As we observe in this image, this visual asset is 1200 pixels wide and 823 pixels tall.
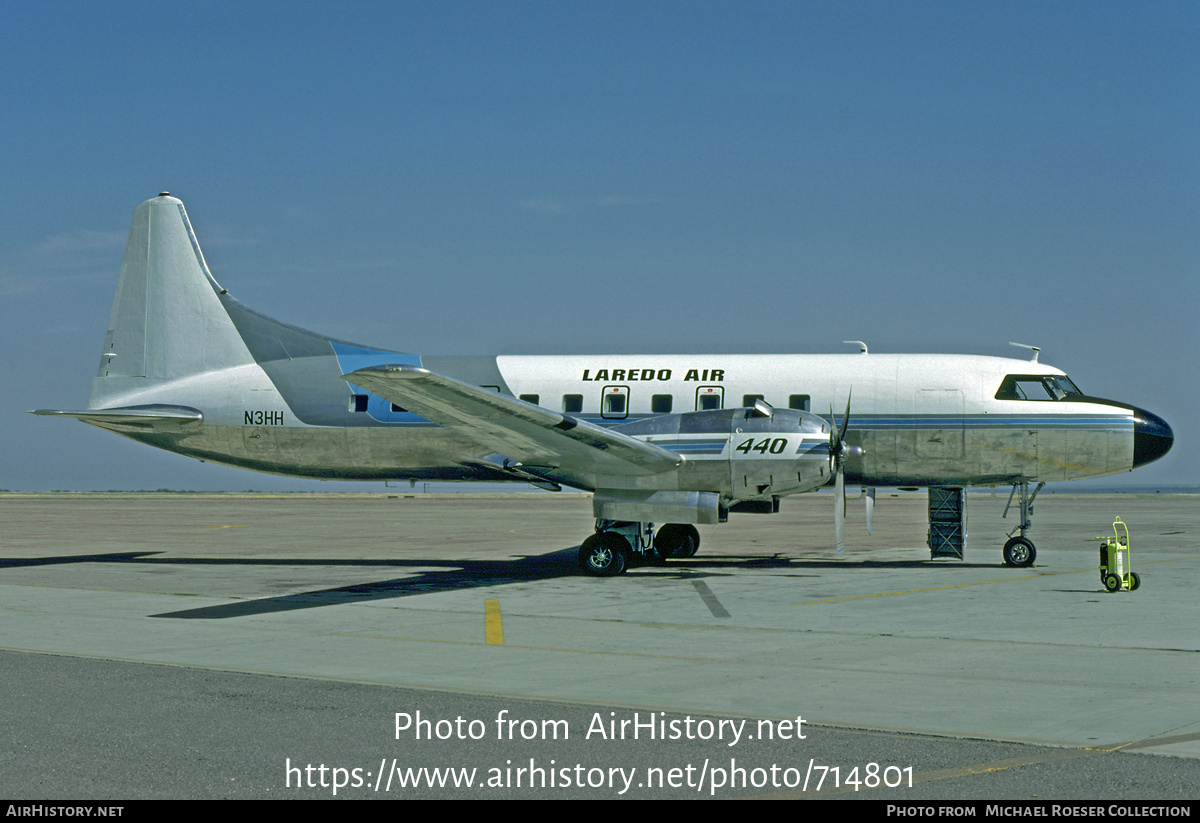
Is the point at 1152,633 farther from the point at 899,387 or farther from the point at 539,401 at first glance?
the point at 539,401

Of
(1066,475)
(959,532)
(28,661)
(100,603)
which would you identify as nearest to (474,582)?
(100,603)

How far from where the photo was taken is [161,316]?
25609mm

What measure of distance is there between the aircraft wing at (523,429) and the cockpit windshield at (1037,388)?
7886 mm

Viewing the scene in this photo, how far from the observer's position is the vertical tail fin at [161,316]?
25234mm

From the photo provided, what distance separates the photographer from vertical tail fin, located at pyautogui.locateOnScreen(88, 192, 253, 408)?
25234mm

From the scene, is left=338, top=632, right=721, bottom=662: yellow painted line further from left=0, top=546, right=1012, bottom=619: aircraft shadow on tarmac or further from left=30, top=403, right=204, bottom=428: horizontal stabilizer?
left=30, top=403, right=204, bottom=428: horizontal stabilizer

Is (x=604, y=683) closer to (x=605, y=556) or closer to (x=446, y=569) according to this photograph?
(x=605, y=556)

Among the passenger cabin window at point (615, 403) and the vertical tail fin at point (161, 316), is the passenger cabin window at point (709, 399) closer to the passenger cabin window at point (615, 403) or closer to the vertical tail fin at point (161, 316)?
the passenger cabin window at point (615, 403)

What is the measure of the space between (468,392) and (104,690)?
7.96 m

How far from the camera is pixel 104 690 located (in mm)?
9867

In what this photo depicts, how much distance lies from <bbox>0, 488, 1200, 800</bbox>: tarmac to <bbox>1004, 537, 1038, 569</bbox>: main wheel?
219mm

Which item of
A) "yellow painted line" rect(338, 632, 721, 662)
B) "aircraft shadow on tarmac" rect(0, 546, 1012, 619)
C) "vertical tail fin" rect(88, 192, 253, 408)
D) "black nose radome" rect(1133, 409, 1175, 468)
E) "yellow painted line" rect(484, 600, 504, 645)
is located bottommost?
"aircraft shadow on tarmac" rect(0, 546, 1012, 619)

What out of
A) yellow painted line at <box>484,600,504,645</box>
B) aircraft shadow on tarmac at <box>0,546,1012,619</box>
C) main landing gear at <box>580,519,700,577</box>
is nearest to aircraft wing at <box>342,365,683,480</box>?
main landing gear at <box>580,519,700,577</box>

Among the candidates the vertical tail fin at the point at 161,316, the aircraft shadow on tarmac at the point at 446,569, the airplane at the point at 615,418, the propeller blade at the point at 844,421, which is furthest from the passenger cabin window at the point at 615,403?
the vertical tail fin at the point at 161,316
